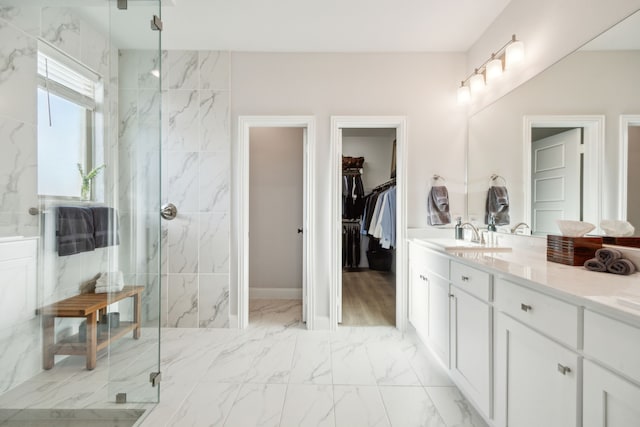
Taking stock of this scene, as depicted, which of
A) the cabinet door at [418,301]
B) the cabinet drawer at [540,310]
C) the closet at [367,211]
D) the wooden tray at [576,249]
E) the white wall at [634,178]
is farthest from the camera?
the closet at [367,211]

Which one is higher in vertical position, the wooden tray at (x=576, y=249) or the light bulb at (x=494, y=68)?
the light bulb at (x=494, y=68)

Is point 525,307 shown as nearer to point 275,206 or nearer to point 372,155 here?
point 275,206

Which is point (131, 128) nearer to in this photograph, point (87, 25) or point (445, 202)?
point (87, 25)

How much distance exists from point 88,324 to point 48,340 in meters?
0.28

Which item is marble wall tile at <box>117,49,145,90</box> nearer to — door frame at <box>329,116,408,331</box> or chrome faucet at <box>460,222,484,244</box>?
door frame at <box>329,116,408,331</box>

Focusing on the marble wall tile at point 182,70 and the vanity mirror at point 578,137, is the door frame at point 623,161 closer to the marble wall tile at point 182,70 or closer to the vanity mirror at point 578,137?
the vanity mirror at point 578,137

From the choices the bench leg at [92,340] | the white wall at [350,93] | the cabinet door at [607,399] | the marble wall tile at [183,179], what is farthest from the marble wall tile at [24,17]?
Answer: the cabinet door at [607,399]

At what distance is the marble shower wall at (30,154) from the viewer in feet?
5.40

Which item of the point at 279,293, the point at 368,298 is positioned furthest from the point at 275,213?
the point at 368,298

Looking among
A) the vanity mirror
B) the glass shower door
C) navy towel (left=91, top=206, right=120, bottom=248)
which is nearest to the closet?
the vanity mirror

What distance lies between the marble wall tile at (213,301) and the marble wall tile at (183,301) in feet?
0.16

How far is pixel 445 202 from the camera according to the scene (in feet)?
9.16

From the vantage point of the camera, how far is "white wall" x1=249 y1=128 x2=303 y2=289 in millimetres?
3764

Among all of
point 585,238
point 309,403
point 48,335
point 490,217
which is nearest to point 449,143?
point 490,217
